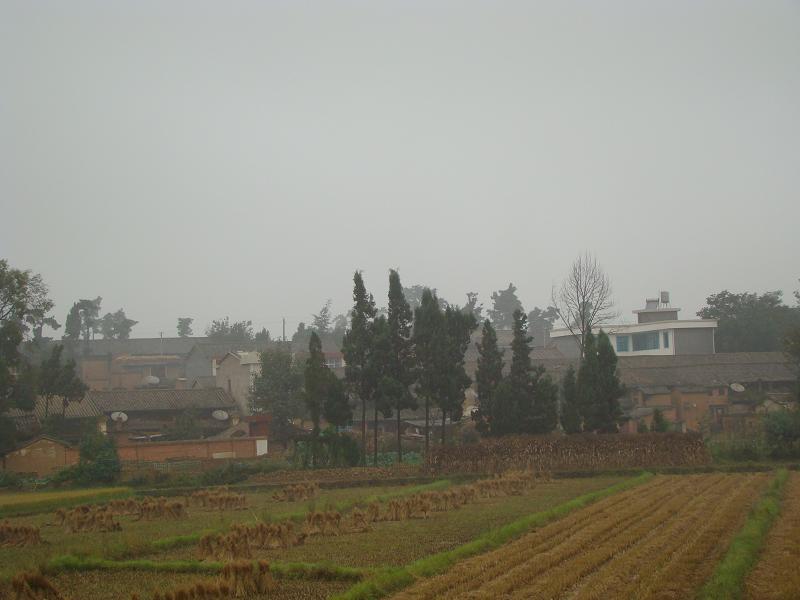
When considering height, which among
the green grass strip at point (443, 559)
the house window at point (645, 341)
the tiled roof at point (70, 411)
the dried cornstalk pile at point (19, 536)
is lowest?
the dried cornstalk pile at point (19, 536)

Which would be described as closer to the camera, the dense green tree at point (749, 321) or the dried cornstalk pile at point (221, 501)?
the dried cornstalk pile at point (221, 501)

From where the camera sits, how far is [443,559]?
1438 centimetres

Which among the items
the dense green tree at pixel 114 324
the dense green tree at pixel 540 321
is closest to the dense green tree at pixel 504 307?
the dense green tree at pixel 540 321

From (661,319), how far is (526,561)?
5661 centimetres

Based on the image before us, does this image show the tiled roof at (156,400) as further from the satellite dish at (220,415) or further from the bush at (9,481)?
the bush at (9,481)

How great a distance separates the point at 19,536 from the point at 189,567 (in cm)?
626

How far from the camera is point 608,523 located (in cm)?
1781

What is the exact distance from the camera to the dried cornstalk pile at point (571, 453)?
115 feet

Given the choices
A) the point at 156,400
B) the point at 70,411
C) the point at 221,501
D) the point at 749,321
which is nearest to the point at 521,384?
the point at 221,501

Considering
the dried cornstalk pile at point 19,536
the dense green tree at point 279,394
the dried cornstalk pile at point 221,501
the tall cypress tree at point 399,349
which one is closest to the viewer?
the dried cornstalk pile at point 19,536

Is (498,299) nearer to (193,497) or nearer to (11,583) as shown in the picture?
(193,497)

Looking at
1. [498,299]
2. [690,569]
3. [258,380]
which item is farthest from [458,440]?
[498,299]

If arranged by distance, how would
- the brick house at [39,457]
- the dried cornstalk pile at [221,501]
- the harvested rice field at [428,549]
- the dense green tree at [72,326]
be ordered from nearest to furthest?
the harvested rice field at [428,549], the dried cornstalk pile at [221,501], the brick house at [39,457], the dense green tree at [72,326]

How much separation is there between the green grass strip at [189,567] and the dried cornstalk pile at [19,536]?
353cm
